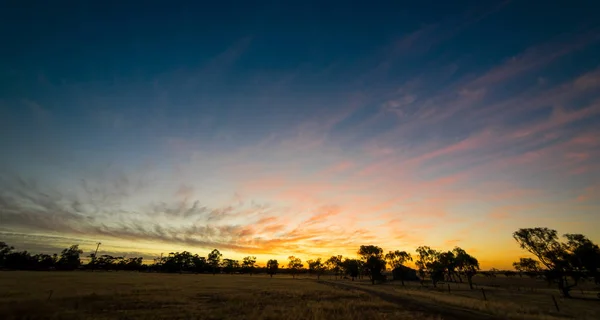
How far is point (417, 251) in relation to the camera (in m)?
121

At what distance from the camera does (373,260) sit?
11012cm

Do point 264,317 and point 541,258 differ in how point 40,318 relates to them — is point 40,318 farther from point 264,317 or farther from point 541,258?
point 541,258

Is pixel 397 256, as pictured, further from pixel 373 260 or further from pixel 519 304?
pixel 519 304

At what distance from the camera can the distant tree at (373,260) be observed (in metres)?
110

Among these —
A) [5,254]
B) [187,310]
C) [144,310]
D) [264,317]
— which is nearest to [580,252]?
[264,317]

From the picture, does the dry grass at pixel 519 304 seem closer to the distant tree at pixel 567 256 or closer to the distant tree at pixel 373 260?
the distant tree at pixel 567 256

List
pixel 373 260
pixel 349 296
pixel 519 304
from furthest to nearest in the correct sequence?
pixel 373 260, pixel 349 296, pixel 519 304

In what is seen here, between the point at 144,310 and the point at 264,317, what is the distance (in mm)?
12986

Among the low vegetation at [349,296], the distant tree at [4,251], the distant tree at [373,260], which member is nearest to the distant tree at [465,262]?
the low vegetation at [349,296]

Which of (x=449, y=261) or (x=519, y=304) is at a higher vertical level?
(x=449, y=261)

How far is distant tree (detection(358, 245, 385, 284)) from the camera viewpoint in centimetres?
10962

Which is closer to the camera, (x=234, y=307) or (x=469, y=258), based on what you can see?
(x=234, y=307)

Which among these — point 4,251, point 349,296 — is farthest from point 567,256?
point 4,251

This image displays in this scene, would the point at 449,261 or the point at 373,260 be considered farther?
the point at 373,260
